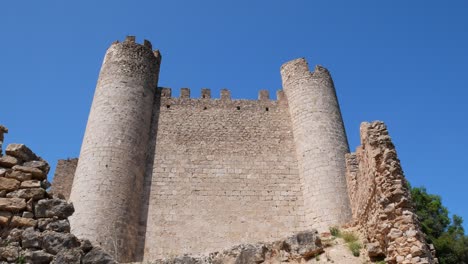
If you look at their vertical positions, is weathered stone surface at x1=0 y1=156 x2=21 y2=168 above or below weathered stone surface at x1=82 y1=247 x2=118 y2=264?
above

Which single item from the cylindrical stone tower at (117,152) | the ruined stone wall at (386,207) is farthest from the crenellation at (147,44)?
the ruined stone wall at (386,207)

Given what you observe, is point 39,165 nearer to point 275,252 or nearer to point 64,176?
point 275,252

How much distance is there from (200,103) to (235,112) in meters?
1.38

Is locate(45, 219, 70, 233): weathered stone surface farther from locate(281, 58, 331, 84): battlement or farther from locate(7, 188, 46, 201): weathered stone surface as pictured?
locate(281, 58, 331, 84): battlement

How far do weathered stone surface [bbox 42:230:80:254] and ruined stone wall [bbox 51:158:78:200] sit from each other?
1250cm

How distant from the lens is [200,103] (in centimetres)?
1630

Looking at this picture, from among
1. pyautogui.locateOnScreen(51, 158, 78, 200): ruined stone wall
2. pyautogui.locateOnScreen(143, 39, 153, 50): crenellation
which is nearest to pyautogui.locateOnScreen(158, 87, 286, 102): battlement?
pyautogui.locateOnScreen(143, 39, 153, 50): crenellation

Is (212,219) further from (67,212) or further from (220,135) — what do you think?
(67,212)

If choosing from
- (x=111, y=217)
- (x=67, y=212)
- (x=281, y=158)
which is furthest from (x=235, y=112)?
(x=67, y=212)

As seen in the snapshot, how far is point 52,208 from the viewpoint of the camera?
4445 mm

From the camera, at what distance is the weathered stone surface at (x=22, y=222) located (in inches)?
167

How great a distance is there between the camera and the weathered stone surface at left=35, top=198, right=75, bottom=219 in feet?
14.4

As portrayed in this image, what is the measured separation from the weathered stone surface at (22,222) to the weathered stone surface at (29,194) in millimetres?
220

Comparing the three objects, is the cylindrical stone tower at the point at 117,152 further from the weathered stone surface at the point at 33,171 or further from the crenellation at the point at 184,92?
the weathered stone surface at the point at 33,171
